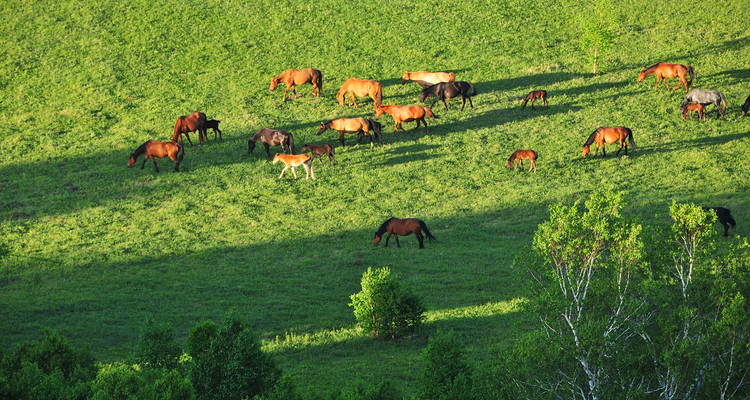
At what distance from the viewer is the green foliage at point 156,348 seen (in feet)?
57.9

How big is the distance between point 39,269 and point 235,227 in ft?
25.2

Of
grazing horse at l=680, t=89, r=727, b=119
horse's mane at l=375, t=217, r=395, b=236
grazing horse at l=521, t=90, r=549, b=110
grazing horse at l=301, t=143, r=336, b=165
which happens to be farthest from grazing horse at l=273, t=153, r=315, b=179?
grazing horse at l=680, t=89, r=727, b=119

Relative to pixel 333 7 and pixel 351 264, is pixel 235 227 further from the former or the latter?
pixel 333 7

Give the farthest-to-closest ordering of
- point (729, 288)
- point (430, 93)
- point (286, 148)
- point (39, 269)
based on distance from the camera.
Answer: point (430, 93) < point (286, 148) < point (39, 269) < point (729, 288)

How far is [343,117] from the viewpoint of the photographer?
4109cm

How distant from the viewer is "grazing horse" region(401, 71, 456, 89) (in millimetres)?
46000

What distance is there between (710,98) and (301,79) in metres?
22.9

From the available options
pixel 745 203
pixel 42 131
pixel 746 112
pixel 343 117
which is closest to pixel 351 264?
pixel 343 117

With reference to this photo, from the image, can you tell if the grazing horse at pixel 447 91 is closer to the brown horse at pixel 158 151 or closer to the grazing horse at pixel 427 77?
the grazing horse at pixel 427 77

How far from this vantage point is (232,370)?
1661 centimetres

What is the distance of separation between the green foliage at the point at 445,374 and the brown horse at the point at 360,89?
2812 centimetres

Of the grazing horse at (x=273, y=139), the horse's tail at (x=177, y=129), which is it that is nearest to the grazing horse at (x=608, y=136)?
the grazing horse at (x=273, y=139)

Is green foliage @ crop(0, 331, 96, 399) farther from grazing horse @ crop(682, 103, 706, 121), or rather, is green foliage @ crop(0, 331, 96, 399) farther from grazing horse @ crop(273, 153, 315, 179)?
grazing horse @ crop(682, 103, 706, 121)

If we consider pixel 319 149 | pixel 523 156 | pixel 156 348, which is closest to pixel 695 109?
pixel 523 156
